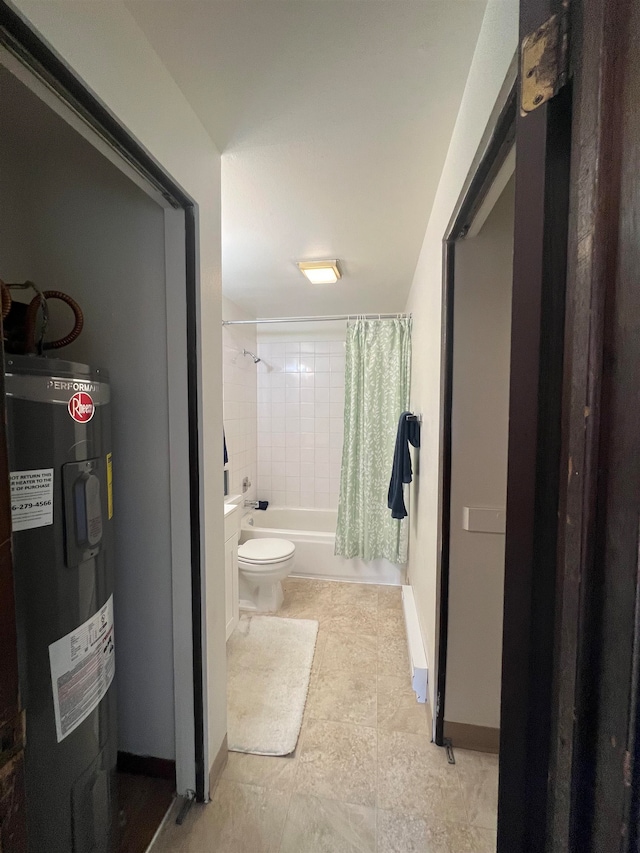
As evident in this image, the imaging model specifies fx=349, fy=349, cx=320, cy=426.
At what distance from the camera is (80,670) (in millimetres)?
933

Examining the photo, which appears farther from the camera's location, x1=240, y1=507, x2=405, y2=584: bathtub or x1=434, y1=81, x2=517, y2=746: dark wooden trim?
x1=240, y1=507, x2=405, y2=584: bathtub

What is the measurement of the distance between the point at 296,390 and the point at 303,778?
2.96m

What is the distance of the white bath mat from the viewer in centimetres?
147

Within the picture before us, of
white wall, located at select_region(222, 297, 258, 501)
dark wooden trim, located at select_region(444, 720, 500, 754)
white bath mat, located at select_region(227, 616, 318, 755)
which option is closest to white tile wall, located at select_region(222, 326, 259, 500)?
white wall, located at select_region(222, 297, 258, 501)

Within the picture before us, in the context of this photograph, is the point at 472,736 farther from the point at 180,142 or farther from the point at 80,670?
the point at 180,142

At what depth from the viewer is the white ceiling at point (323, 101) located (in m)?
0.81

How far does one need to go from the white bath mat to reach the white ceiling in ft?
7.47

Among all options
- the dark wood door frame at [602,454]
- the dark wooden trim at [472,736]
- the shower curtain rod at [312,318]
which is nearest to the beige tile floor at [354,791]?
the dark wooden trim at [472,736]

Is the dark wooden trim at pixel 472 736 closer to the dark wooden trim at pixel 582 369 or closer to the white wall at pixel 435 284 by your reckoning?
the white wall at pixel 435 284

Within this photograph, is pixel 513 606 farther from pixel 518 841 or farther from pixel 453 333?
pixel 453 333

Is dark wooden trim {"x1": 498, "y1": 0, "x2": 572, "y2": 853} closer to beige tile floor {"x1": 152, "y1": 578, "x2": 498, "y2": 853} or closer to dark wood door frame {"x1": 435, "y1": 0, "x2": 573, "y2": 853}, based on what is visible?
dark wood door frame {"x1": 435, "y1": 0, "x2": 573, "y2": 853}

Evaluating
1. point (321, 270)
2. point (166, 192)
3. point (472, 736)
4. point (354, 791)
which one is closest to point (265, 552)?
point (354, 791)

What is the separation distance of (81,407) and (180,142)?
825 mm

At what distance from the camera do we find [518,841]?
0.43 m
